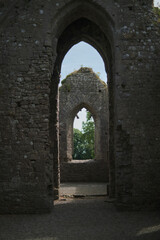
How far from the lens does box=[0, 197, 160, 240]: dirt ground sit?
444 centimetres

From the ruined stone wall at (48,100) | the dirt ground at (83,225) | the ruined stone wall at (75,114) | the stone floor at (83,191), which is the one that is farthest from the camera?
the ruined stone wall at (75,114)

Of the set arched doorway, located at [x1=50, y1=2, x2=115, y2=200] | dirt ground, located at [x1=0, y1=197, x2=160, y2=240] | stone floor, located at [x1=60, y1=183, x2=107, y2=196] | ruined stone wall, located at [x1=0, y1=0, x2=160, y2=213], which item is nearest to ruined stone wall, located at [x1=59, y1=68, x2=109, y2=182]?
stone floor, located at [x1=60, y1=183, x2=107, y2=196]

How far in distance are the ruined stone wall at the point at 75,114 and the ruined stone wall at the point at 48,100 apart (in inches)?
275

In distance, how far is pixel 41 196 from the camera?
20.3 ft

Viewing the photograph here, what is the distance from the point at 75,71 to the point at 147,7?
26.4 feet

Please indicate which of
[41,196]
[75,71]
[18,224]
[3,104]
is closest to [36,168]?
[41,196]

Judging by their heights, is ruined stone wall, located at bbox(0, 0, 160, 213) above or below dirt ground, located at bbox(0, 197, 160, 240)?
above

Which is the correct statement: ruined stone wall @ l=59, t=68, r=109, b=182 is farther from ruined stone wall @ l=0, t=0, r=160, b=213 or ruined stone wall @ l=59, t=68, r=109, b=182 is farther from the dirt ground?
ruined stone wall @ l=0, t=0, r=160, b=213

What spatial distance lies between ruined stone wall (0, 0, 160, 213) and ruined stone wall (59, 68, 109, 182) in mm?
6997

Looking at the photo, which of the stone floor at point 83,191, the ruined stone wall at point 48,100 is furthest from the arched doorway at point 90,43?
the ruined stone wall at point 48,100

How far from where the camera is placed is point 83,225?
5125 mm

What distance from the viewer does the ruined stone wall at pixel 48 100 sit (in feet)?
20.5

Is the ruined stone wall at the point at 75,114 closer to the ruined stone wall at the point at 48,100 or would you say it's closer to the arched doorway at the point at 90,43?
the arched doorway at the point at 90,43

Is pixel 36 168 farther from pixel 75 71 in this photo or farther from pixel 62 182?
pixel 75 71
